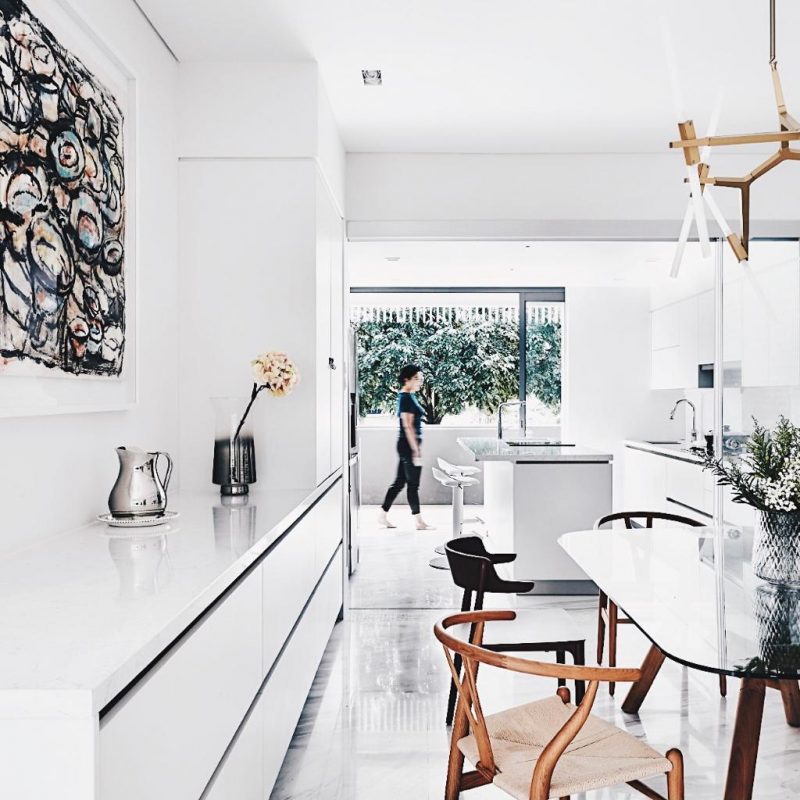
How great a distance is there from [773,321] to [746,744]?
137 inches

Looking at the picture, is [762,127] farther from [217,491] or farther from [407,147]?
[217,491]

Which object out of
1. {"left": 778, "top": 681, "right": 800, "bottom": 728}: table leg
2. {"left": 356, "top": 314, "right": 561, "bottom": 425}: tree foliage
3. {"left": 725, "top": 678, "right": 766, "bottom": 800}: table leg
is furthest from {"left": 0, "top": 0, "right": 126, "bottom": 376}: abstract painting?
{"left": 356, "top": 314, "right": 561, "bottom": 425}: tree foliage

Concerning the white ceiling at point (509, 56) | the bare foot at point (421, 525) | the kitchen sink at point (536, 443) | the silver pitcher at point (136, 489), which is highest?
the white ceiling at point (509, 56)

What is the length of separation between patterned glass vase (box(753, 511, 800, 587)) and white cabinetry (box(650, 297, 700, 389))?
168 inches

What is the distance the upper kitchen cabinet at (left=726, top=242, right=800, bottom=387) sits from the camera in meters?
4.86

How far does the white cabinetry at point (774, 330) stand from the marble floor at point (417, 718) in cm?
181

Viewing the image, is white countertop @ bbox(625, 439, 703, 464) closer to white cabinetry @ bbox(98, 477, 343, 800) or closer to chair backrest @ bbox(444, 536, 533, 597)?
chair backrest @ bbox(444, 536, 533, 597)

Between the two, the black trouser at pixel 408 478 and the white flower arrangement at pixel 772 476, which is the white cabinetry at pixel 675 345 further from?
the white flower arrangement at pixel 772 476

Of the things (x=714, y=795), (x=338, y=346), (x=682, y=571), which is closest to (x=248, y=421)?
(x=338, y=346)

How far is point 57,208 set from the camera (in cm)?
221

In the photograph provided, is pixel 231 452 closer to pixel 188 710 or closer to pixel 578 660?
pixel 578 660

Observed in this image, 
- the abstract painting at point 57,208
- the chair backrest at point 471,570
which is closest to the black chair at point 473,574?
the chair backrest at point 471,570

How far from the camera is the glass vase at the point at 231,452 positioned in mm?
3109

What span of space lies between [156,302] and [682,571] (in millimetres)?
2124
